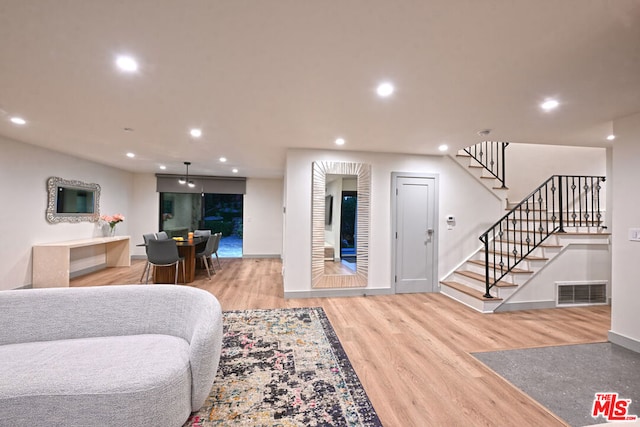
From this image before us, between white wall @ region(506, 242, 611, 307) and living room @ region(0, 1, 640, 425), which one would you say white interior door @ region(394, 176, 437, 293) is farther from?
white wall @ region(506, 242, 611, 307)

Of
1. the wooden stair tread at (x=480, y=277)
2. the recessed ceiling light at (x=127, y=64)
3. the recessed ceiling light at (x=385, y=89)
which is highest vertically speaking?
the recessed ceiling light at (x=385, y=89)

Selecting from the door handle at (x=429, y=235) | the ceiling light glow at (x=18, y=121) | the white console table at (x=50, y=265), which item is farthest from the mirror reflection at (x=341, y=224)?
the white console table at (x=50, y=265)

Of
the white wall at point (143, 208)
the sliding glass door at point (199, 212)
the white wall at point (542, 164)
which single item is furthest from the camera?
the sliding glass door at point (199, 212)

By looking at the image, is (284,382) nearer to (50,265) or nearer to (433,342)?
(433,342)

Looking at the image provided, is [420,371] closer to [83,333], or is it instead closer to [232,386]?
[232,386]

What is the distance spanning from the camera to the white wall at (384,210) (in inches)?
179

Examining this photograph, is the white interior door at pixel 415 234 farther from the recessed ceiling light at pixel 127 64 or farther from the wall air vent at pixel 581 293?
the recessed ceiling light at pixel 127 64

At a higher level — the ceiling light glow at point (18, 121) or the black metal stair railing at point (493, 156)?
the black metal stair railing at point (493, 156)

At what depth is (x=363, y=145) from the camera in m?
4.38

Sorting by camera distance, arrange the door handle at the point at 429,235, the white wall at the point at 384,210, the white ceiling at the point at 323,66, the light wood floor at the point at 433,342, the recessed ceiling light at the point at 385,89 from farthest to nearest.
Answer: the door handle at the point at 429,235 < the white wall at the point at 384,210 < the recessed ceiling light at the point at 385,89 < the light wood floor at the point at 433,342 < the white ceiling at the point at 323,66

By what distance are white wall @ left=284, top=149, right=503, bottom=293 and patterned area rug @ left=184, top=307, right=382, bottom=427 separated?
1.45 meters

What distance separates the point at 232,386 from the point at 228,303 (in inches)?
84.3

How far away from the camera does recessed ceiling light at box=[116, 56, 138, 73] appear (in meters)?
2.04

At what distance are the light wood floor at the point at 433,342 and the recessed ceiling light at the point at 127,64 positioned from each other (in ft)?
9.84
